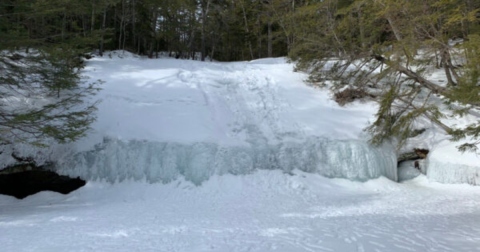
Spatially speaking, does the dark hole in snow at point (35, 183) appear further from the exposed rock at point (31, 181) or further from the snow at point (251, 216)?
the snow at point (251, 216)

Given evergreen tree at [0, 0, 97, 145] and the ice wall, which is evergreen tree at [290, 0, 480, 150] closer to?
the ice wall

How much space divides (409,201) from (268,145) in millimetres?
4166

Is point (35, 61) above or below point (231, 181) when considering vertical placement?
above

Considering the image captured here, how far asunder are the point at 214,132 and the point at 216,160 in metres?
1.19

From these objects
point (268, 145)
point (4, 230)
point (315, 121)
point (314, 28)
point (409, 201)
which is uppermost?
point (314, 28)

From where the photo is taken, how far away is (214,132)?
30.9 ft

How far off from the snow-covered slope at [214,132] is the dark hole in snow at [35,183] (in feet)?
0.97

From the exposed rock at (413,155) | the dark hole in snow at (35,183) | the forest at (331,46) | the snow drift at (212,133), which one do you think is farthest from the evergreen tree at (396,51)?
the dark hole in snow at (35,183)

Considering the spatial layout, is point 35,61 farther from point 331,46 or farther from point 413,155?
point 413,155

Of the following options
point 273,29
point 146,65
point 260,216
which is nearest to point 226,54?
point 273,29

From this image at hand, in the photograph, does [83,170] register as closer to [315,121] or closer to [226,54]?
[315,121]

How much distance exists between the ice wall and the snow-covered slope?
3 centimetres

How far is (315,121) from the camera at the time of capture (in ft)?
33.6

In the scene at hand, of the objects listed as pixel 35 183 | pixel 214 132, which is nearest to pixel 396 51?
pixel 214 132
